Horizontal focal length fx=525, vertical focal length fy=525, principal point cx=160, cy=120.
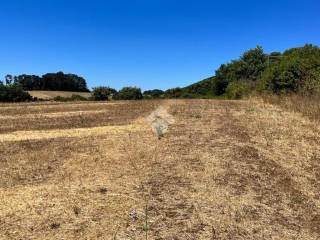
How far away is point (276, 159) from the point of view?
8.68 meters

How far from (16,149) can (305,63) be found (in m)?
16.1

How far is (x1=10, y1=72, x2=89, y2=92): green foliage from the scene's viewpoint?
52.5 metres

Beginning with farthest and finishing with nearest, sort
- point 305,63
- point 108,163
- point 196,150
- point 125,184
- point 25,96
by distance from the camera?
point 25,96, point 305,63, point 196,150, point 108,163, point 125,184

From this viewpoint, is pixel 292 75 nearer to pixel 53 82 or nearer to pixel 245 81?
pixel 245 81

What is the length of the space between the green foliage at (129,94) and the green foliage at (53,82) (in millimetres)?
22768

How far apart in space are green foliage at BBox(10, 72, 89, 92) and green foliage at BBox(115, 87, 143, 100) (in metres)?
22.8

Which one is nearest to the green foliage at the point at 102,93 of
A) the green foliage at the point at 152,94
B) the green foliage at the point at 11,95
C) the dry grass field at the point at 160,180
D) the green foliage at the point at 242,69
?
the green foliage at the point at 11,95

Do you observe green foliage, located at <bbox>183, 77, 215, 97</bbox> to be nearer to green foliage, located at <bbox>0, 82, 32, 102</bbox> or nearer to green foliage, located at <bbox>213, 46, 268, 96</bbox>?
green foliage, located at <bbox>213, 46, 268, 96</bbox>

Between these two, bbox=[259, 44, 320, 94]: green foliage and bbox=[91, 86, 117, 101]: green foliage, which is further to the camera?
bbox=[91, 86, 117, 101]: green foliage

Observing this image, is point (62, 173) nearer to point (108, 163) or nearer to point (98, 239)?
point (108, 163)

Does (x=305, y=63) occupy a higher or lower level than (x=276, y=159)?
higher

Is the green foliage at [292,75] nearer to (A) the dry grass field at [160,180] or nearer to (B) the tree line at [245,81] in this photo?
(B) the tree line at [245,81]

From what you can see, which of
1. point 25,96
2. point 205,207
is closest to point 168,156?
point 205,207

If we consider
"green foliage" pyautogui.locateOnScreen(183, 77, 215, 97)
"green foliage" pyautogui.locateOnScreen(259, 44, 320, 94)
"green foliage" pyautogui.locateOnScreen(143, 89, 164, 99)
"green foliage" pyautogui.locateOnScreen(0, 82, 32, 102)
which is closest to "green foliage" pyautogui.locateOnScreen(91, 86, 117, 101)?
"green foliage" pyautogui.locateOnScreen(0, 82, 32, 102)
